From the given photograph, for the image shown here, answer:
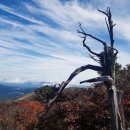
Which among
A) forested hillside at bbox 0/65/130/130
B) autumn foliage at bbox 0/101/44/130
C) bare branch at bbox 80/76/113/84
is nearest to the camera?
bare branch at bbox 80/76/113/84

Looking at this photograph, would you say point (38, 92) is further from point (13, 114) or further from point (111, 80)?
point (111, 80)

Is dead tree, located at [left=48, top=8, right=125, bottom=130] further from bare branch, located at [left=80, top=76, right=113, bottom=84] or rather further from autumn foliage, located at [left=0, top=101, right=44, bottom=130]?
autumn foliage, located at [left=0, top=101, right=44, bottom=130]

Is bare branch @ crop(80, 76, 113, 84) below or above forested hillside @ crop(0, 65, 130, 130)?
above

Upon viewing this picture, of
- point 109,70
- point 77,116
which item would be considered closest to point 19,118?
point 77,116

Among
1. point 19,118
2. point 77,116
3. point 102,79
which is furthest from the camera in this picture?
point 19,118

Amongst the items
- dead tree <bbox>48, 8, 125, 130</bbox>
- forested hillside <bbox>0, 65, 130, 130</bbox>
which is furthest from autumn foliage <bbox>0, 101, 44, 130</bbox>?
dead tree <bbox>48, 8, 125, 130</bbox>

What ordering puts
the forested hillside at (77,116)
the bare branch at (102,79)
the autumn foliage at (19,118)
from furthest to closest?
the autumn foliage at (19,118) < the forested hillside at (77,116) < the bare branch at (102,79)

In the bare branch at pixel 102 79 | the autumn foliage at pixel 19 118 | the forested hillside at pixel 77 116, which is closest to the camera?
the bare branch at pixel 102 79

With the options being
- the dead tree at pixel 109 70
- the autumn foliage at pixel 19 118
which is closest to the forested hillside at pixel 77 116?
the autumn foliage at pixel 19 118

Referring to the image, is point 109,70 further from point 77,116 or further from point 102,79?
point 77,116

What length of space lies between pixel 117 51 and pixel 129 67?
87.2ft

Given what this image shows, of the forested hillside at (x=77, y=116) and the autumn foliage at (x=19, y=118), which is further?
the autumn foliage at (x=19, y=118)

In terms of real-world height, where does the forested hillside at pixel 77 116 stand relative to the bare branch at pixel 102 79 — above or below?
below

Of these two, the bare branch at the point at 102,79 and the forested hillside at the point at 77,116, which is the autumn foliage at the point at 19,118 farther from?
the bare branch at the point at 102,79
